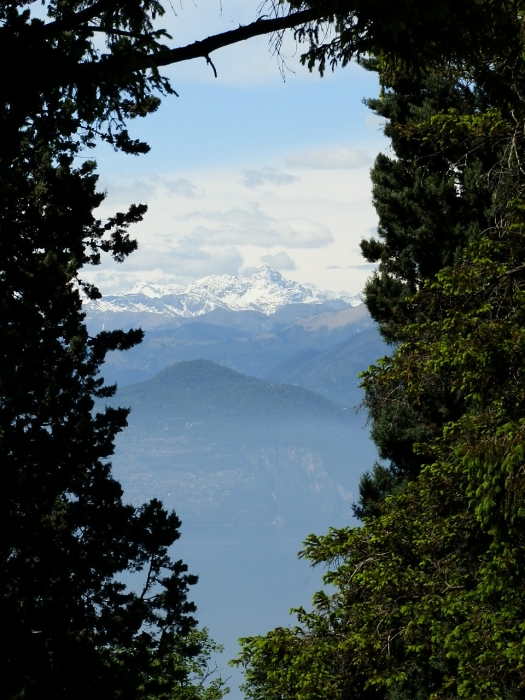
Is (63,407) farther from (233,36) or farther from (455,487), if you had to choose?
(233,36)

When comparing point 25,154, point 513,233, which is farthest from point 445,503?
point 25,154

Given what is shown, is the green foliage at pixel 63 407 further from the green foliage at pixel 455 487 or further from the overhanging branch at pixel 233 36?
the green foliage at pixel 455 487

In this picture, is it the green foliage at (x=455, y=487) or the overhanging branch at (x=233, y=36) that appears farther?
the green foliage at (x=455, y=487)

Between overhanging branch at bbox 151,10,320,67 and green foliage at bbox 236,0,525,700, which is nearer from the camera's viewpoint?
overhanging branch at bbox 151,10,320,67

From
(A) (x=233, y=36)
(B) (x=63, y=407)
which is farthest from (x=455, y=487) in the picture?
(B) (x=63, y=407)

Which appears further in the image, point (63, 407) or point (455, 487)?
point (63, 407)

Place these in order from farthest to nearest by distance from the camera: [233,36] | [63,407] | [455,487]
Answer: [63,407]
[455,487]
[233,36]

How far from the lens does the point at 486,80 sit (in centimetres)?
630

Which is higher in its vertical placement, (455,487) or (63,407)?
(63,407)

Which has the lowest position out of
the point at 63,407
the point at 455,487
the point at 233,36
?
the point at 455,487

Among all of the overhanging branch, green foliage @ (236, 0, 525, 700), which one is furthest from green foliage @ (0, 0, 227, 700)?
green foliage @ (236, 0, 525, 700)

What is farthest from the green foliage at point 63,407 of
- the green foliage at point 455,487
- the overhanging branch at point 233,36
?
the green foliage at point 455,487

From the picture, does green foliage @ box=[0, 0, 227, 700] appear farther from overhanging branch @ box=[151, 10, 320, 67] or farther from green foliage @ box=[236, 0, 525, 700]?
green foliage @ box=[236, 0, 525, 700]

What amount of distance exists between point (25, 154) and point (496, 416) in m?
5.05
